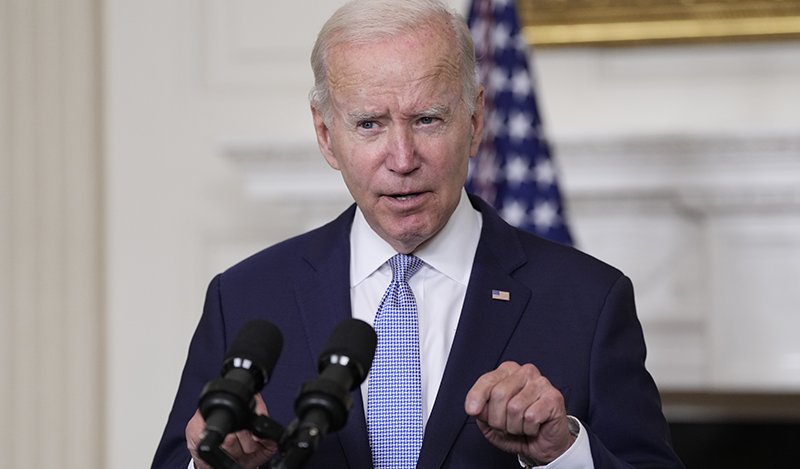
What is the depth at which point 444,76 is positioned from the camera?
1.56 m

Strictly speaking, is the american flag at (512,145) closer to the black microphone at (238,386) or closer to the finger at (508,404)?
the finger at (508,404)

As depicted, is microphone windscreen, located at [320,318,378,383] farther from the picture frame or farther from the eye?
the picture frame

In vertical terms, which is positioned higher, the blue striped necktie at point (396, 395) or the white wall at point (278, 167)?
the white wall at point (278, 167)

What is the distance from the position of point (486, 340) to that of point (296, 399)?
699mm

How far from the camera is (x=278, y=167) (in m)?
3.19

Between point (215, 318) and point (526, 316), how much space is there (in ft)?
2.04

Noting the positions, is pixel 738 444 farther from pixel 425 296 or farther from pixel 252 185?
pixel 425 296

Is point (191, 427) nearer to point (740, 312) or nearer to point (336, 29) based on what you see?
point (336, 29)

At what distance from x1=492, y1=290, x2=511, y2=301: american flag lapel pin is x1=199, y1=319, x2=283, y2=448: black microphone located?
660 millimetres

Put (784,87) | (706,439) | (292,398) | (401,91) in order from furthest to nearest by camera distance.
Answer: (706,439) → (784,87) → (292,398) → (401,91)

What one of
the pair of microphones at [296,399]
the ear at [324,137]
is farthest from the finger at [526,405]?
the ear at [324,137]

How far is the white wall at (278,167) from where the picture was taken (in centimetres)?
312

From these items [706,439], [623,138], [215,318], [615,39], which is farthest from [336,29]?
[706,439]

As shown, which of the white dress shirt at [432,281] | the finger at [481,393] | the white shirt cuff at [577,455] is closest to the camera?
the finger at [481,393]
